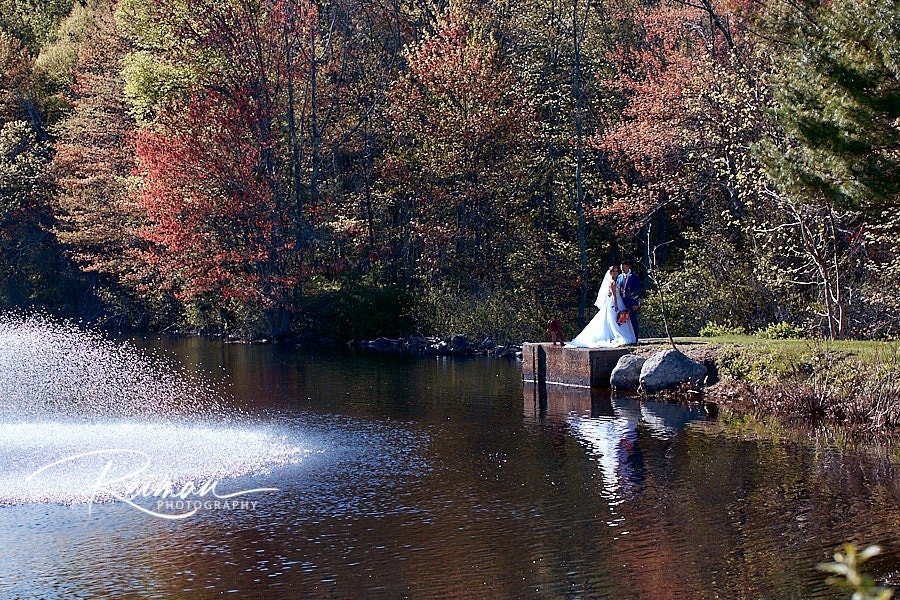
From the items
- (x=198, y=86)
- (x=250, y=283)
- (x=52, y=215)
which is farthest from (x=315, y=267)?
(x=52, y=215)

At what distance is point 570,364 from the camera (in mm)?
26297

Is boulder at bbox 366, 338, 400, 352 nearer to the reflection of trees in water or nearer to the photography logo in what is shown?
the reflection of trees in water

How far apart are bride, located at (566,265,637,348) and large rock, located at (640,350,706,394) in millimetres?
2038

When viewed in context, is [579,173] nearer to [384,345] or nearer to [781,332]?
[384,345]

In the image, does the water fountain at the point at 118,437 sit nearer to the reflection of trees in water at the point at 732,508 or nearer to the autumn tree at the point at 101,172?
the reflection of trees in water at the point at 732,508

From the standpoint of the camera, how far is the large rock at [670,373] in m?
23.7

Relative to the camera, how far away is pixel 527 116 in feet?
136

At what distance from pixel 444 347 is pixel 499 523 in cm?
2409

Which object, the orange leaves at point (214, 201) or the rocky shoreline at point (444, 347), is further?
the orange leaves at point (214, 201)

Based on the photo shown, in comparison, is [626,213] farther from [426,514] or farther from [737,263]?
[426,514]

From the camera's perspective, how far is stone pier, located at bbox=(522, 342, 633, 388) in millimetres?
25609

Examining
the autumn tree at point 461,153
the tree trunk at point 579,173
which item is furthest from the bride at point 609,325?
the autumn tree at point 461,153

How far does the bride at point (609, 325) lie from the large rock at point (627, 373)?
1.08m

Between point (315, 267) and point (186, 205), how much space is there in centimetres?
528
